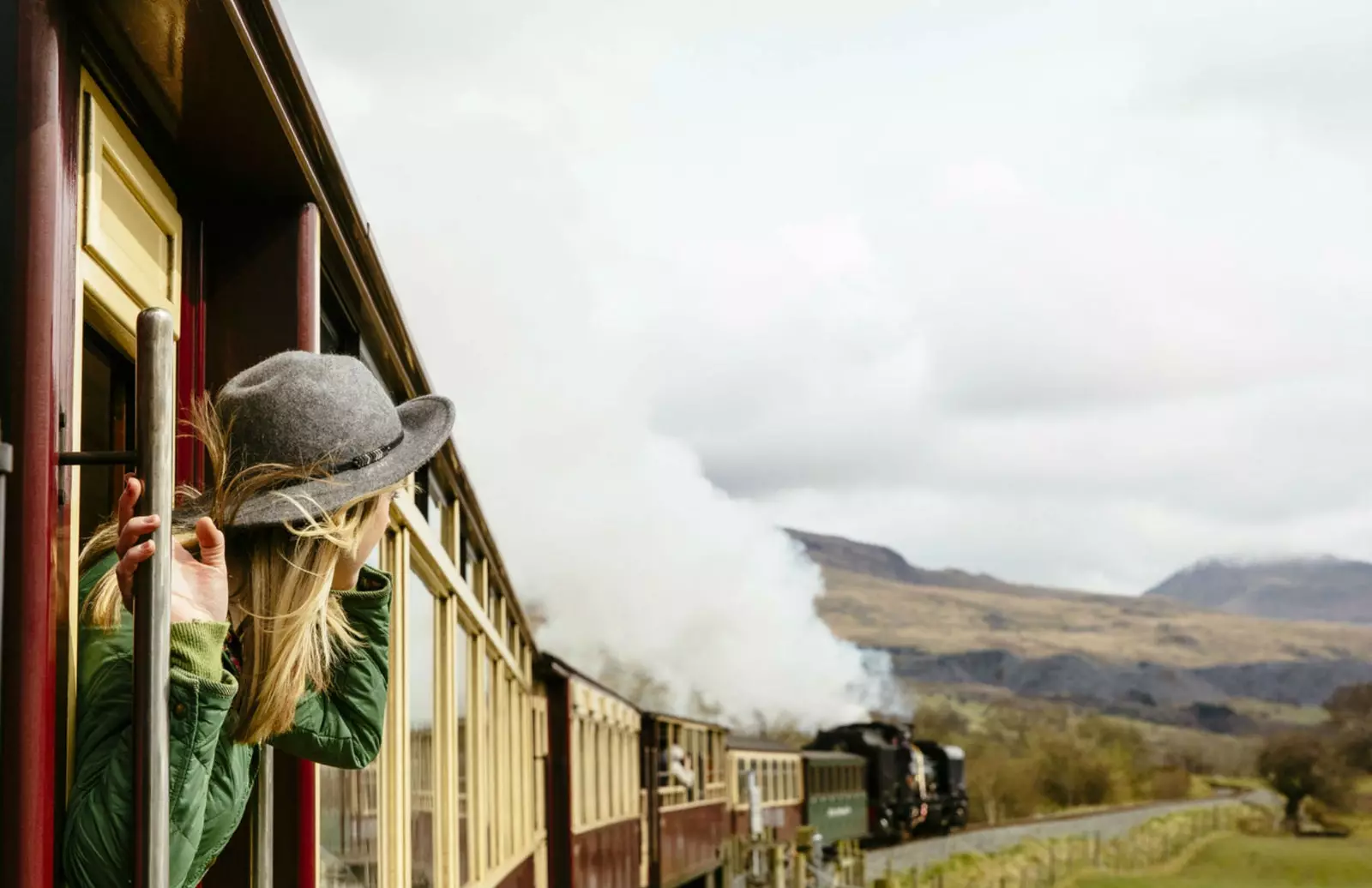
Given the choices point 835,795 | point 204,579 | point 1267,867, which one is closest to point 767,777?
point 835,795

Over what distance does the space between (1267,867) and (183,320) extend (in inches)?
1716

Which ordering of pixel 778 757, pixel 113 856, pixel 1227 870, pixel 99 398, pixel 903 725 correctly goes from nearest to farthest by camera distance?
pixel 113 856 < pixel 99 398 < pixel 778 757 < pixel 903 725 < pixel 1227 870

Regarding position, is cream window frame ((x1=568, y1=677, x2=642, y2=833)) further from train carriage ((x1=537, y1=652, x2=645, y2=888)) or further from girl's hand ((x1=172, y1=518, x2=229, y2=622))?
girl's hand ((x1=172, y1=518, x2=229, y2=622))

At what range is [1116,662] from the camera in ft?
461

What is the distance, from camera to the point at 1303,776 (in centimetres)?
5947

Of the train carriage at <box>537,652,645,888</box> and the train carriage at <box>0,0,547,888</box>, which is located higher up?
the train carriage at <box>0,0,547,888</box>

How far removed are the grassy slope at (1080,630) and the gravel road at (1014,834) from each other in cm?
6672

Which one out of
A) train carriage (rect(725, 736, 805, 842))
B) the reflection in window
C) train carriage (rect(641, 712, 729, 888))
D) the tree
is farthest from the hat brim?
the tree

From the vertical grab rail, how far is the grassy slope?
138m

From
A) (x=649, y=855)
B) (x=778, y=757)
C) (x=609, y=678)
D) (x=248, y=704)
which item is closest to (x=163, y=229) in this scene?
(x=248, y=704)

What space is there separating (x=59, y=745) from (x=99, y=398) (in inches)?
21.4

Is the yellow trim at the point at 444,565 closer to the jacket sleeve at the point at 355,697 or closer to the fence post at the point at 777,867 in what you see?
the jacket sleeve at the point at 355,697

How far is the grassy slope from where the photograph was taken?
133750 mm

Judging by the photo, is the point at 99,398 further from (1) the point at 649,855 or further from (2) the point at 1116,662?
(2) the point at 1116,662
